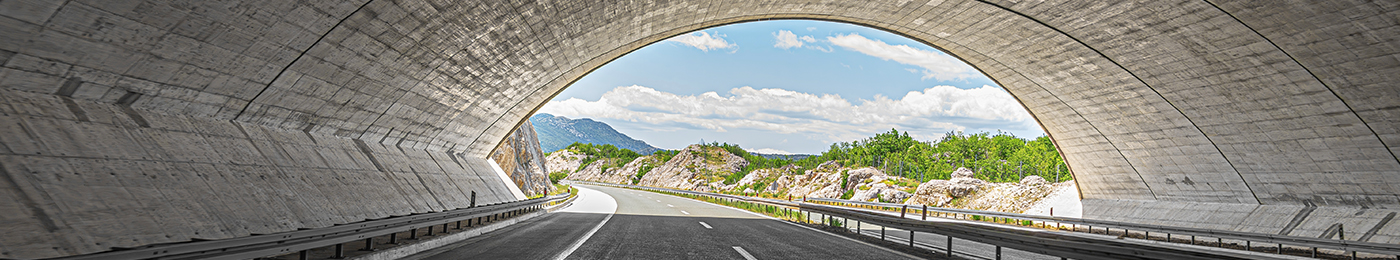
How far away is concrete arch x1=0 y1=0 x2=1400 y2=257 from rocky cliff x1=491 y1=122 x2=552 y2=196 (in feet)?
29.4

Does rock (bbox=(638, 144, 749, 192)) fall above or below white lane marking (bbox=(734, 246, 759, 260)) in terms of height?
above

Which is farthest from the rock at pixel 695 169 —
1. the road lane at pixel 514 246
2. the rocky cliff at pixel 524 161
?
the road lane at pixel 514 246

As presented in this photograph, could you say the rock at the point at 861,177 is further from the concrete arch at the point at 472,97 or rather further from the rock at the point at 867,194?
the concrete arch at the point at 472,97

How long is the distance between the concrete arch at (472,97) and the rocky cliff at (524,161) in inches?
353

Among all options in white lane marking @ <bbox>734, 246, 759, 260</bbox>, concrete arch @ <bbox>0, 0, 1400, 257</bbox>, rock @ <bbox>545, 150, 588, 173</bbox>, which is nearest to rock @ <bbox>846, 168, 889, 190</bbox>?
concrete arch @ <bbox>0, 0, 1400, 257</bbox>

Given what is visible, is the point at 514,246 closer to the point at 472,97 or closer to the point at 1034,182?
the point at 472,97

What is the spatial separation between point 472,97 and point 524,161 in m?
21.6

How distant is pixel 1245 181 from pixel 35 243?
78.6 ft

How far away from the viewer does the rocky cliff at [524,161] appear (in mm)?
31062

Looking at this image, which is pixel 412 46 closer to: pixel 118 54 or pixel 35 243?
pixel 118 54

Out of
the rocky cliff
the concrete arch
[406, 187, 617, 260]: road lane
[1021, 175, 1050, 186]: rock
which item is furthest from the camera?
the rocky cliff

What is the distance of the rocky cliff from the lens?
102 feet

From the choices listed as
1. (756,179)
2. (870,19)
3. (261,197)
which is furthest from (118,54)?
(756,179)

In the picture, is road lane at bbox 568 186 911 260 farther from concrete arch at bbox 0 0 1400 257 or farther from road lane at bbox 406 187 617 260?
concrete arch at bbox 0 0 1400 257
